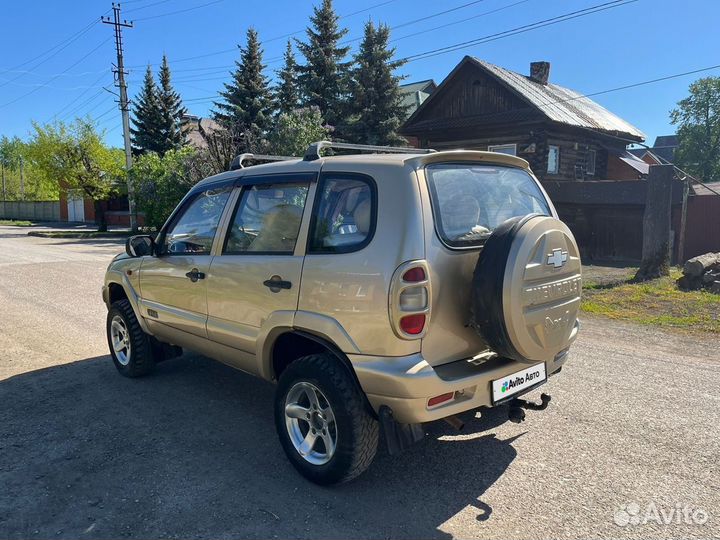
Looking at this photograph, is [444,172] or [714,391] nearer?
[444,172]

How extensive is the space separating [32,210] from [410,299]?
57409mm

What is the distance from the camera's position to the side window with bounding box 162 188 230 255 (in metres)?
4.10

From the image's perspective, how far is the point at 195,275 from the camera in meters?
4.07

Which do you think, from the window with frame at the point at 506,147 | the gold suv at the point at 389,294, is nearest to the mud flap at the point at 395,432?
the gold suv at the point at 389,294

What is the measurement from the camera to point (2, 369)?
17.9 feet

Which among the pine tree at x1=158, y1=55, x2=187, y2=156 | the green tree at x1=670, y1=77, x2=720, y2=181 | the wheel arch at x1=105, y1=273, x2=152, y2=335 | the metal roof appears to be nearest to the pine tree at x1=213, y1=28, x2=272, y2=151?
the pine tree at x1=158, y1=55, x2=187, y2=156

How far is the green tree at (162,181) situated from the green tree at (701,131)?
1758 inches

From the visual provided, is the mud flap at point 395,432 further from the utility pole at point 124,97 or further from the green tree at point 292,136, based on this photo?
the utility pole at point 124,97

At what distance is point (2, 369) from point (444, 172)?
202 inches

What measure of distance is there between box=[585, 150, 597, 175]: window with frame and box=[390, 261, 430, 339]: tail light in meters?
23.5

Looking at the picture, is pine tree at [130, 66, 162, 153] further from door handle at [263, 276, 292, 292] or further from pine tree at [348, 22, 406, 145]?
door handle at [263, 276, 292, 292]

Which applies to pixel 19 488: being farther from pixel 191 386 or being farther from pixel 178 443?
pixel 191 386

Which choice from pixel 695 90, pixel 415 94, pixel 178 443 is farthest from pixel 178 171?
pixel 695 90

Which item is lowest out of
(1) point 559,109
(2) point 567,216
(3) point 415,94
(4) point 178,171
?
(2) point 567,216
